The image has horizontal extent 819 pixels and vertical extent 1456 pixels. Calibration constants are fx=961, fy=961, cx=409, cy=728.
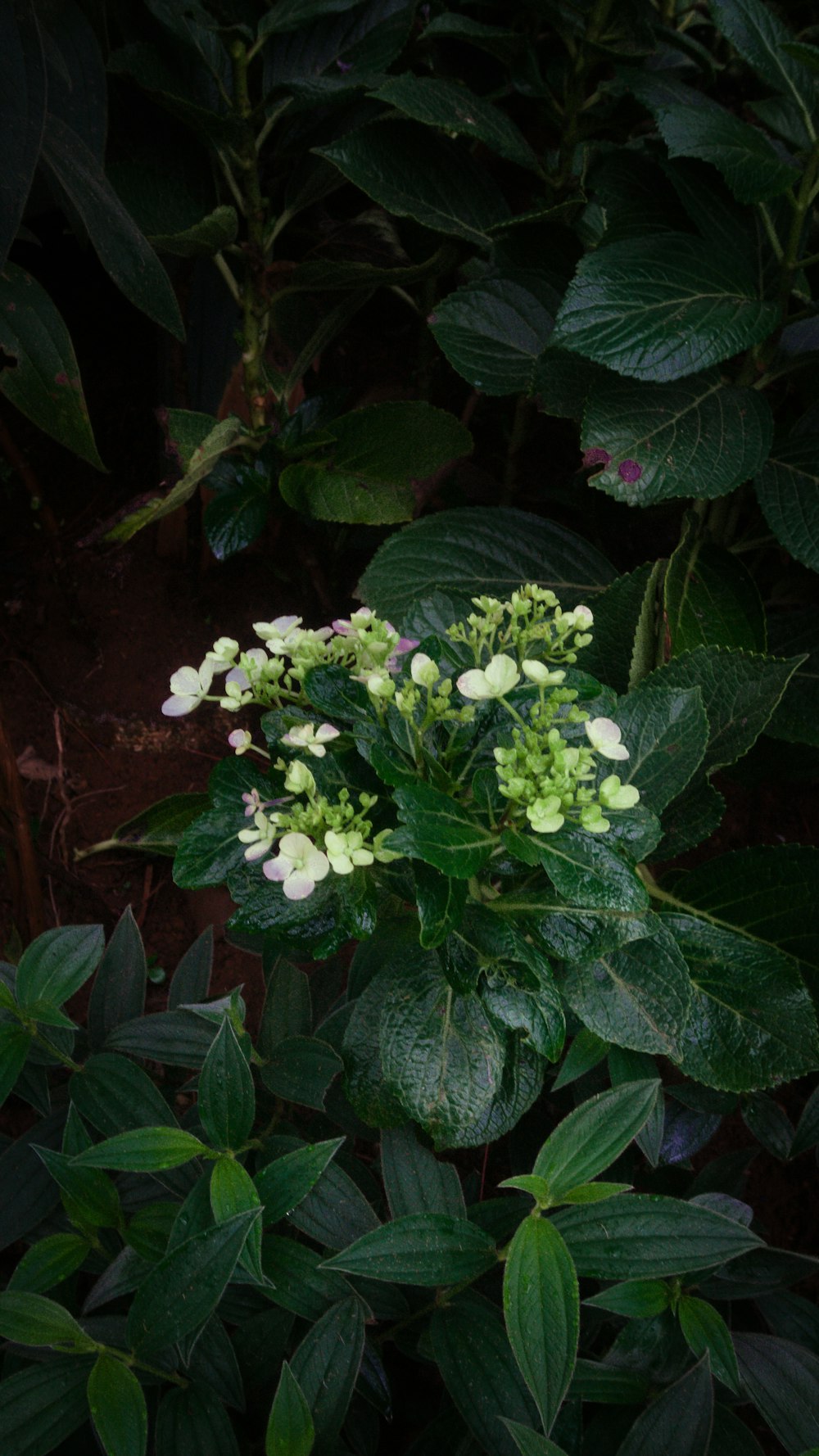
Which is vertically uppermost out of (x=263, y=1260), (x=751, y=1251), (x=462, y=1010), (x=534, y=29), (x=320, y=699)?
(x=534, y=29)

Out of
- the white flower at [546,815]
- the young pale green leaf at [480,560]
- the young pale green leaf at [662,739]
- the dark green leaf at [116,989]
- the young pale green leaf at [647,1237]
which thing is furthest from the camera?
the young pale green leaf at [480,560]

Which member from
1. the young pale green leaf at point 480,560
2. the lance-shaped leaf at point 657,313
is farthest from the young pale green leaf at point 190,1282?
the lance-shaped leaf at point 657,313

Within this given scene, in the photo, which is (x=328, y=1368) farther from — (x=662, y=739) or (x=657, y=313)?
(x=657, y=313)

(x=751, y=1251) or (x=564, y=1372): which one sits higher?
(x=564, y=1372)

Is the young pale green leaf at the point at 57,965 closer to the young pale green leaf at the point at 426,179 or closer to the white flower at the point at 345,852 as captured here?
the white flower at the point at 345,852

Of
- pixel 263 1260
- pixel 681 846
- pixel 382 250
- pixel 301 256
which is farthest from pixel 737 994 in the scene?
pixel 301 256

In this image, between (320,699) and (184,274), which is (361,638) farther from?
(184,274)
